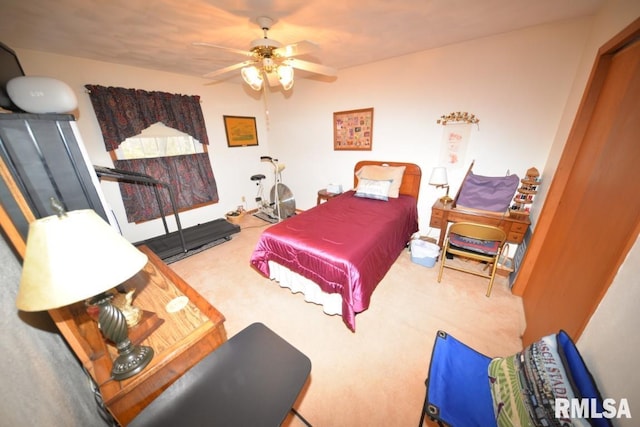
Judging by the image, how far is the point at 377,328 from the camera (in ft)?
5.93

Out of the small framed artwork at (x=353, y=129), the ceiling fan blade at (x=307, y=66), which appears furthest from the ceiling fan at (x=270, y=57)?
the small framed artwork at (x=353, y=129)

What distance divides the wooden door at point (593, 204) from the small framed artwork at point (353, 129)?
211 centimetres

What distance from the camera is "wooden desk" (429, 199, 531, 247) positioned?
215 centimetres

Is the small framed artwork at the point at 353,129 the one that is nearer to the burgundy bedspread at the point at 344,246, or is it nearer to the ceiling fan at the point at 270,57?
the burgundy bedspread at the point at 344,246

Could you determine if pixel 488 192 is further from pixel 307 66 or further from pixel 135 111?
pixel 135 111

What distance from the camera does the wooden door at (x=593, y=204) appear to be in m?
0.97

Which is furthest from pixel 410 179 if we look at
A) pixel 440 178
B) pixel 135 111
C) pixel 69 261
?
pixel 135 111

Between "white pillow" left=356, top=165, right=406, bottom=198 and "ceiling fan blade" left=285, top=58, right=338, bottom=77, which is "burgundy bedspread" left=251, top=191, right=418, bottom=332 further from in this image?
"ceiling fan blade" left=285, top=58, right=338, bottom=77

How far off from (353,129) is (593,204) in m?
2.71

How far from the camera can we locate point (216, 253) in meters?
3.01

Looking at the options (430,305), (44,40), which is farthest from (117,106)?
(430,305)

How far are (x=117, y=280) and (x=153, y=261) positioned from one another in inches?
39.7

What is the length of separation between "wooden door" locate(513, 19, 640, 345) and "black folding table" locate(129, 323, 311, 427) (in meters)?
1.37

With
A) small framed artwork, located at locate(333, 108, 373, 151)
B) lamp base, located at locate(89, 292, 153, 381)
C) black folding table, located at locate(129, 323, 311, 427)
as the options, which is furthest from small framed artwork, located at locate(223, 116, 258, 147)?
black folding table, located at locate(129, 323, 311, 427)
